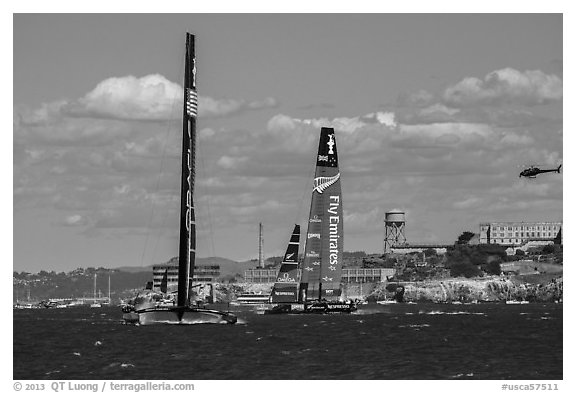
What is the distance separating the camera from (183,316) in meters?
123

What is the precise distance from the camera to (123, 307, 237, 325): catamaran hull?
12325 cm

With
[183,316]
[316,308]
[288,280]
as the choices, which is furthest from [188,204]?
[288,280]

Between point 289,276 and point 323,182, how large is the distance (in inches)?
673

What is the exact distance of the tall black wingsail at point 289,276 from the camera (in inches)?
7293

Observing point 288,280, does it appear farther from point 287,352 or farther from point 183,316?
point 287,352

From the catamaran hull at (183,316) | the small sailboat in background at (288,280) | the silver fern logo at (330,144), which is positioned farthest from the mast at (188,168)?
the small sailboat in background at (288,280)

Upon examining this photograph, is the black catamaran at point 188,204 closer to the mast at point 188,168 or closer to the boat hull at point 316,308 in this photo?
the mast at point 188,168

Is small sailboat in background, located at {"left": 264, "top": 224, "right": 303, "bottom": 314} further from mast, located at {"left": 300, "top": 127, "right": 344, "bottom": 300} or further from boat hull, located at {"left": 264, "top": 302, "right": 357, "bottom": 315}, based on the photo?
mast, located at {"left": 300, "top": 127, "right": 344, "bottom": 300}

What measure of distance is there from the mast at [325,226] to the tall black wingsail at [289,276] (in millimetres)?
5453

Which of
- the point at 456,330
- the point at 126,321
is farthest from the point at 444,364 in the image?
the point at 126,321

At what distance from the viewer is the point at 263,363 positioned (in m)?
Result: 96.2

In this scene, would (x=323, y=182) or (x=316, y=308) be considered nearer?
(x=323, y=182)

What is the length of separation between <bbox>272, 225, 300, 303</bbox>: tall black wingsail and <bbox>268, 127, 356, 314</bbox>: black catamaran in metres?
3.49
